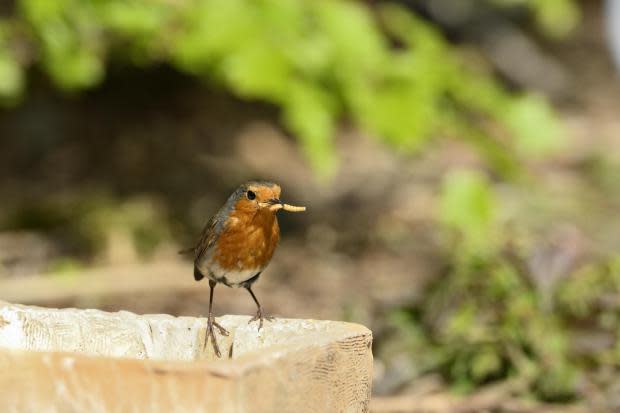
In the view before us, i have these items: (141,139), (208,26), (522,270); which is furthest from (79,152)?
(522,270)

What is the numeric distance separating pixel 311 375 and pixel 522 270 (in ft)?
7.92

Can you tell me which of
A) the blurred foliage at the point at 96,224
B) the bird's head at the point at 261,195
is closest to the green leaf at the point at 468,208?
the blurred foliage at the point at 96,224

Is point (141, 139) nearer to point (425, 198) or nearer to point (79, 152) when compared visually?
point (79, 152)

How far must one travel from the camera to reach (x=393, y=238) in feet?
19.7

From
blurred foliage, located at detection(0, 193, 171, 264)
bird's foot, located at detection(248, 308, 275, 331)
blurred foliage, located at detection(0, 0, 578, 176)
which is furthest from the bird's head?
blurred foliage, located at detection(0, 193, 171, 264)

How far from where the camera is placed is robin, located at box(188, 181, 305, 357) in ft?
8.13

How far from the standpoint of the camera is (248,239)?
2.51 metres

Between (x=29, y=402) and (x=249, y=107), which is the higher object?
(x=249, y=107)

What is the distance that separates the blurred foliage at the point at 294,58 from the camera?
4.46 metres

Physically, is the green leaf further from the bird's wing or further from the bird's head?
the bird's head

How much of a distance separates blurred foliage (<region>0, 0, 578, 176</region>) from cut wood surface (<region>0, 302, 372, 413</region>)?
2068 millimetres

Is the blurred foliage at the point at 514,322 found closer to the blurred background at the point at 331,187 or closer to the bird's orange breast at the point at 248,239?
the blurred background at the point at 331,187

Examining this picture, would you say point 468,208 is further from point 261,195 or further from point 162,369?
point 162,369

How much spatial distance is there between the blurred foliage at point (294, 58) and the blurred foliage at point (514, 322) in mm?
642
